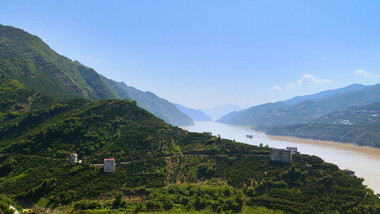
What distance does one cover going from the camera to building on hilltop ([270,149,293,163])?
192 ft

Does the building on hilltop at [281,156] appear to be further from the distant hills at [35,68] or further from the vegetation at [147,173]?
the distant hills at [35,68]

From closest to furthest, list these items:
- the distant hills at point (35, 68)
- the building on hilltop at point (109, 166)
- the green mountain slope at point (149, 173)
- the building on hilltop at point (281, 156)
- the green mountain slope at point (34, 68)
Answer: the green mountain slope at point (149, 173) < the building on hilltop at point (109, 166) < the building on hilltop at point (281, 156) < the distant hills at point (35, 68) < the green mountain slope at point (34, 68)

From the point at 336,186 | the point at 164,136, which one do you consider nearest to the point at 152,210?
the point at 164,136

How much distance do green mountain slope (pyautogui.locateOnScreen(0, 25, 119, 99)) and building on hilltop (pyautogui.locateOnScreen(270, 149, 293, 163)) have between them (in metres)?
111

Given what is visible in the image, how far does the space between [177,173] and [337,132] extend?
179 m

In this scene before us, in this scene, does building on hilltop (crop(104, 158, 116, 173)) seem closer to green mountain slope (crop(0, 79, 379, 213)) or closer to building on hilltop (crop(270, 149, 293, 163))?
green mountain slope (crop(0, 79, 379, 213))

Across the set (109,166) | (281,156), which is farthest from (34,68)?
(281,156)

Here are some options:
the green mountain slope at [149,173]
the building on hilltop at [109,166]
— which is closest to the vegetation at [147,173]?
the green mountain slope at [149,173]

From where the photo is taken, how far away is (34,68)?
136125 mm

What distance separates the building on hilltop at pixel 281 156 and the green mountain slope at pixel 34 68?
364 ft

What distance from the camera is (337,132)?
603ft

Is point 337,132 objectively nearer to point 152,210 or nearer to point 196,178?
point 196,178

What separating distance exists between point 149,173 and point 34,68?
12504 centimetres

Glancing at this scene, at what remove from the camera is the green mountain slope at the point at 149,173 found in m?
43.8
